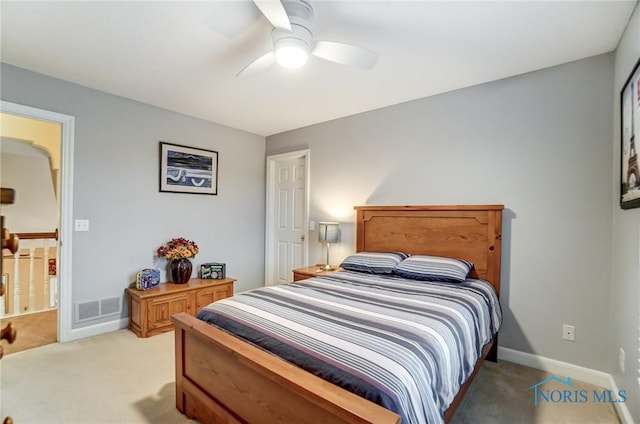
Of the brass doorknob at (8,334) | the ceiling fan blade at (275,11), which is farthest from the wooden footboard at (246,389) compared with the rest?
the ceiling fan blade at (275,11)

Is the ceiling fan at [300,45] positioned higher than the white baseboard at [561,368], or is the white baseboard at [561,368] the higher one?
the ceiling fan at [300,45]

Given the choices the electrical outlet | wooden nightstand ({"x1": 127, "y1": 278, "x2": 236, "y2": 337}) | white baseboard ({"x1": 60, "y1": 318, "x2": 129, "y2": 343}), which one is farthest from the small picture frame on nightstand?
the electrical outlet

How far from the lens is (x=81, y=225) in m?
2.92

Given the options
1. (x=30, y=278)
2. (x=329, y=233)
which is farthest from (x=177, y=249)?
(x=30, y=278)

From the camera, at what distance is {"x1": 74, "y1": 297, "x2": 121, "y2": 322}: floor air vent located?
9.55ft

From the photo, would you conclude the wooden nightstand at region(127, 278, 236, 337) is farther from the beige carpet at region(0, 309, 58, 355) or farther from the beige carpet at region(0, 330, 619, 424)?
the beige carpet at region(0, 309, 58, 355)

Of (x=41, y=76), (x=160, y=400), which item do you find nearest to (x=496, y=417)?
(x=160, y=400)

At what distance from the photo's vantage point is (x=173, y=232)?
3.64m

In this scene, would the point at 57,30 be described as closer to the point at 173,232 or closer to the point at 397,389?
the point at 173,232

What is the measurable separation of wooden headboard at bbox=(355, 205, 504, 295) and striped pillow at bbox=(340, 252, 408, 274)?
0.23 metres

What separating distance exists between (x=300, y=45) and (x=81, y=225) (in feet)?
8.78

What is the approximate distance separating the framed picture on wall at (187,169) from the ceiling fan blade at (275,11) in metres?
2.43

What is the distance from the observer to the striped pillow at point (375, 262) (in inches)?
110

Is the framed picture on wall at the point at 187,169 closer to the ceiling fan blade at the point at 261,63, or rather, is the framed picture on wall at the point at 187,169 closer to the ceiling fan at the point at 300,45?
the ceiling fan blade at the point at 261,63
